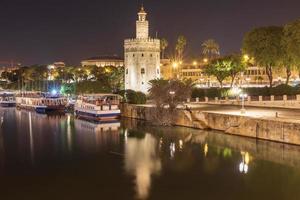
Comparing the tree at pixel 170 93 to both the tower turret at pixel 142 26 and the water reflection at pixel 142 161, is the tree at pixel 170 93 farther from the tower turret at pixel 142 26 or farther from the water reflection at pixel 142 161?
the tower turret at pixel 142 26

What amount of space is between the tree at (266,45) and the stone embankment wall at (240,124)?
1667 cm

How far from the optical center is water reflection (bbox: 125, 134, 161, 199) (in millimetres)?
25547

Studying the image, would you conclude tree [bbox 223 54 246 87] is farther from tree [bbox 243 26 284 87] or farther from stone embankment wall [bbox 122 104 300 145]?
stone embankment wall [bbox 122 104 300 145]

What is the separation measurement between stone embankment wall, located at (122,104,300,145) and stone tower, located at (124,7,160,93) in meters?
19.8

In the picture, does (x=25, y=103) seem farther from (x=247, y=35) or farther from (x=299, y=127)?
(x=299, y=127)

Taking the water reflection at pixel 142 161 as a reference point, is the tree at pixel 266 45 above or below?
above

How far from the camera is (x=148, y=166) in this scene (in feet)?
98.1

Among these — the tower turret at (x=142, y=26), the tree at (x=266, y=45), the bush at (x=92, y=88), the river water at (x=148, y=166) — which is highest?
the tower turret at (x=142, y=26)

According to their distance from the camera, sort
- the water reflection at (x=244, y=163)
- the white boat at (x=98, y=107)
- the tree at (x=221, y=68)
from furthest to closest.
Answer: the tree at (x=221, y=68) → the white boat at (x=98, y=107) → the water reflection at (x=244, y=163)

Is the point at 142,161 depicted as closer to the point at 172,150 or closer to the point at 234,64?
the point at 172,150

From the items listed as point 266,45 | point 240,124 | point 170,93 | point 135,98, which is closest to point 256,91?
point 266,45

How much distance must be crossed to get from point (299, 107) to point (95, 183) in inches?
1031

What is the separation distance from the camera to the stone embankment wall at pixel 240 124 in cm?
3303

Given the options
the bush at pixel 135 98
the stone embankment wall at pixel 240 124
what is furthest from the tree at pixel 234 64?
the stone embankment wall at pixel 240 124
